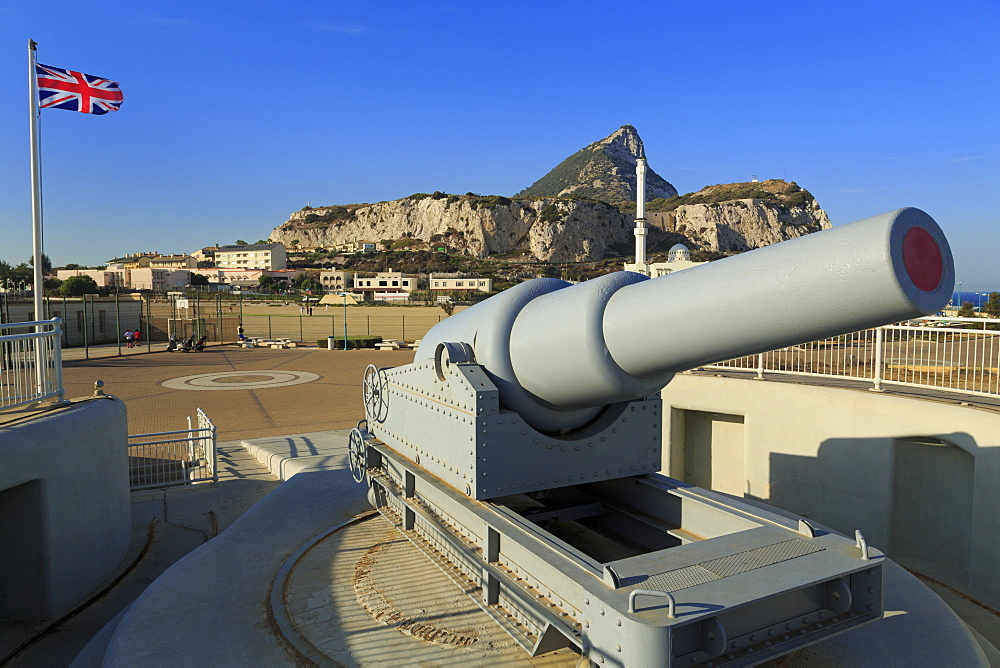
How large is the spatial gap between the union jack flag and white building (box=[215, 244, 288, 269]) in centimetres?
13678

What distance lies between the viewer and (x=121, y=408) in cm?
771

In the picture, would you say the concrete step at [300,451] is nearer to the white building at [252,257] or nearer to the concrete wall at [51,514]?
the concrete wall at [51,514]

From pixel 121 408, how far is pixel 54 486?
1653 millimetres

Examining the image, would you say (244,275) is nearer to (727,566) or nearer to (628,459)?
(628,459)

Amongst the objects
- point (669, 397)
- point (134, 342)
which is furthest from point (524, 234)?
point (669, 397)

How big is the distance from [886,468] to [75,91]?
46.5 feet

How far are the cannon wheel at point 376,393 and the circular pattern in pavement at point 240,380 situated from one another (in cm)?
1497

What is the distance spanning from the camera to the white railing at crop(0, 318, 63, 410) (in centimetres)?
705

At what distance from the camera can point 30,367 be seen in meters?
7.43

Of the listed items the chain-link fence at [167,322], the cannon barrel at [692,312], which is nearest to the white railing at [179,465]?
the cannon barrel at [692,312]

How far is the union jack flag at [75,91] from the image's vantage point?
38.4 ft

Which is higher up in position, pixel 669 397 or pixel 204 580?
pixel 669 397

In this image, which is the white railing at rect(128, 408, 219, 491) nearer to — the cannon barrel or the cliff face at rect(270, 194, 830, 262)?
the cannon barrel

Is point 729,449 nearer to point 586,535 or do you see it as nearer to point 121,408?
point 586,535
